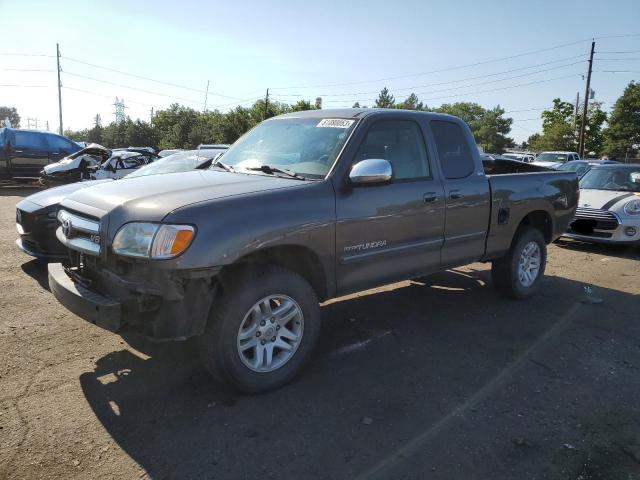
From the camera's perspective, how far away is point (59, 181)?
45.4 ft

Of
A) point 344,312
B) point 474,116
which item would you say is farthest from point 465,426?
point 474,116

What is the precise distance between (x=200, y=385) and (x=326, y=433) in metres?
1.06

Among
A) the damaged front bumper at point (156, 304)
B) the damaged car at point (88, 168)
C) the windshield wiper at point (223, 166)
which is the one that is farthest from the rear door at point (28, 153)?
the damaged front bumper at point (156, 304)

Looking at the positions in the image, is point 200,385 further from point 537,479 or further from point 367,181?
point 537,479

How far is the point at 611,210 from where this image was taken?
8.67m

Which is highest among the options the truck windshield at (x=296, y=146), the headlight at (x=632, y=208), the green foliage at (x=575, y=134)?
the green foliage at (x=575, y=134)

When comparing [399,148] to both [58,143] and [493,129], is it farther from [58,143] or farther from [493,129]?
[493,129]

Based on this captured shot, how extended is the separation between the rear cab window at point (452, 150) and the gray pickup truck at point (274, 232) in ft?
0.05

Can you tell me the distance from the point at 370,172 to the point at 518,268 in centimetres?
293

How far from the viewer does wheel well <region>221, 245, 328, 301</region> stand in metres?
3.42

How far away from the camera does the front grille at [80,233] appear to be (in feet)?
10.8

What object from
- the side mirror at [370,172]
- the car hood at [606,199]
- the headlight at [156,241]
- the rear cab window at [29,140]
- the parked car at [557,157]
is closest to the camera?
the headlight at [156,241]

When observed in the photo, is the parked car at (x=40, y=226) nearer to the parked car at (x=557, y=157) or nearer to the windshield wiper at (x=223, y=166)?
the windshield wiper at (x=223, y=166)

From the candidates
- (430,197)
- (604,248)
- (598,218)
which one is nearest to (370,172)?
(430,197)
